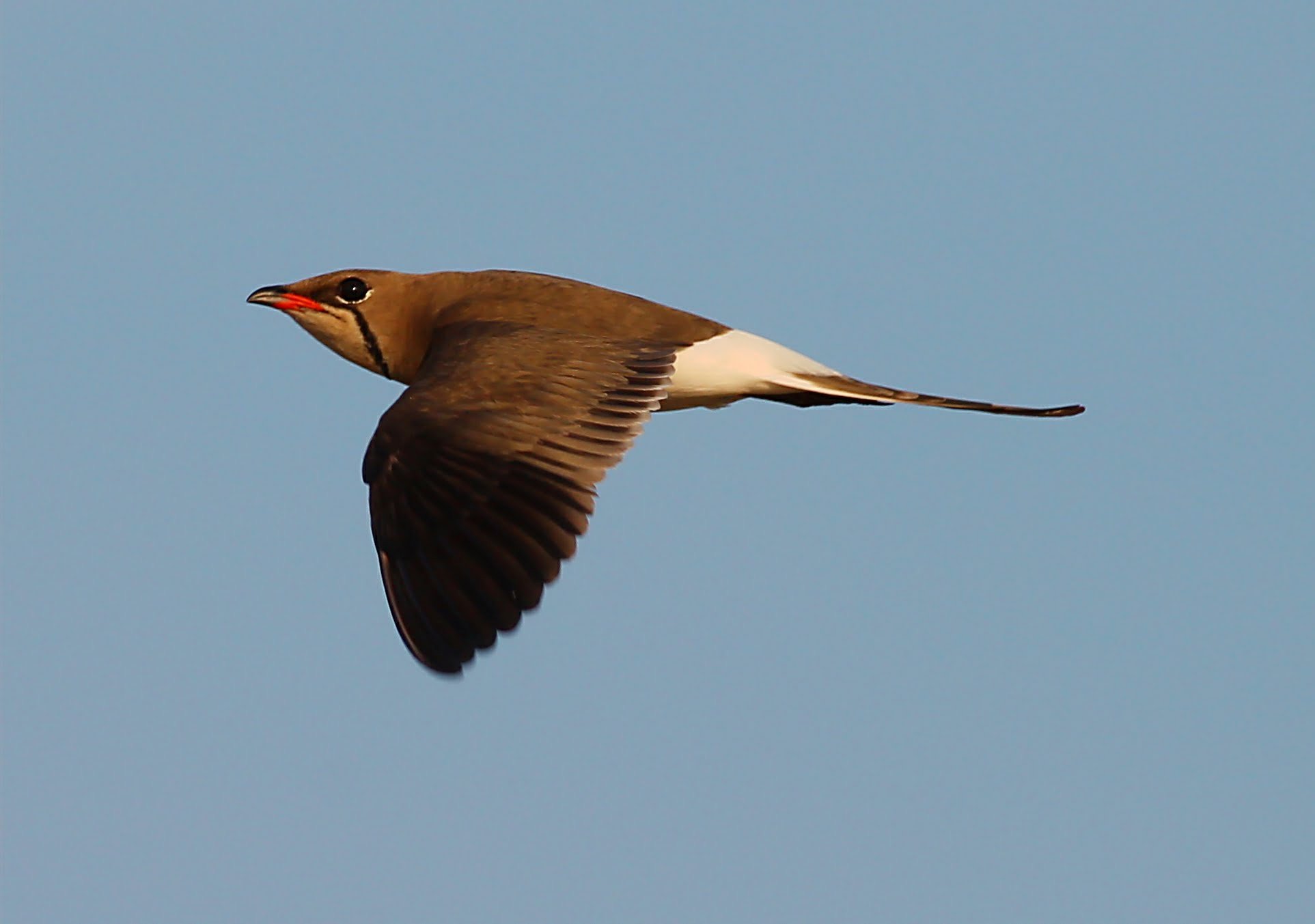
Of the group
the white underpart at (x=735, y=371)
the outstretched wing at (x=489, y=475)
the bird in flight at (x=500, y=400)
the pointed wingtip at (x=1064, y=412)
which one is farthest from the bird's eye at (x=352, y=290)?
the pointed wingtip at (x=1064, y=412)

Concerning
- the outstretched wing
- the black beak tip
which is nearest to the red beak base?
the black beak tip

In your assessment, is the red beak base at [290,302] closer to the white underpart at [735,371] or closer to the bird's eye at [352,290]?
the bird's eye at [352,290]

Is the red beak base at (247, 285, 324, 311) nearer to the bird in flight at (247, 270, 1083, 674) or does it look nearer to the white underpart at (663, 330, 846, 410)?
the bird in flight at (247, 270, 1083, 674)

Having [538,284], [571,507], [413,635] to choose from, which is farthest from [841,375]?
[413,635]

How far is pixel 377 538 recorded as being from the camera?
21.0ft

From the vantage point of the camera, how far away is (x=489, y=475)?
6363 mm

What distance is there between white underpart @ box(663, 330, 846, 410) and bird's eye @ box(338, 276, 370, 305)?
1524 mm

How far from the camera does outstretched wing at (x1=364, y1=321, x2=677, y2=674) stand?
6.06 metres

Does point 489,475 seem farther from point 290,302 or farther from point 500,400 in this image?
point 290,302

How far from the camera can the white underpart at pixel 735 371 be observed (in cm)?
769

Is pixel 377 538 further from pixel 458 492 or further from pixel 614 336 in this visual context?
pixel 614 336

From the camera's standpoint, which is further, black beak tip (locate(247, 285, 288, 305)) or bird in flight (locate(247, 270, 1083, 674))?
black beak tip (locate(247, 285, 288, 305))

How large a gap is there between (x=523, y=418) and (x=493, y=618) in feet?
2.88

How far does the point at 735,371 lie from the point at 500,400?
1.36 meters
